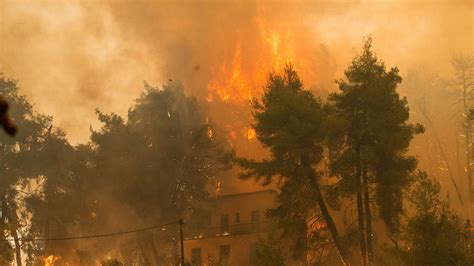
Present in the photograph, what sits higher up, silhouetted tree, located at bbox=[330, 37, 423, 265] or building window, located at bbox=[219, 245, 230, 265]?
silhouetted tree, located at bbox=[330, 37, 423, 265]

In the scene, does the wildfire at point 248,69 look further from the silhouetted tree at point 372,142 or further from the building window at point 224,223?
the silhouetted tree at point 372,142

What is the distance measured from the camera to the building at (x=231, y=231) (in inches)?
2042

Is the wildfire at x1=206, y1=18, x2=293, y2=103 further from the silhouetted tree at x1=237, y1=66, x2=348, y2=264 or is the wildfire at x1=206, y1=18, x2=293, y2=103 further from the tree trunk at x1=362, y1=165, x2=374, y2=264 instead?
the tree trunk at x1=362, y1=165, x2=374, y2=264

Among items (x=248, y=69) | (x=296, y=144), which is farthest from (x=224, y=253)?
(x=248, y=69)

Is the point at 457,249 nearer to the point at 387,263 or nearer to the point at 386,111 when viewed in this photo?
the point at 387,263

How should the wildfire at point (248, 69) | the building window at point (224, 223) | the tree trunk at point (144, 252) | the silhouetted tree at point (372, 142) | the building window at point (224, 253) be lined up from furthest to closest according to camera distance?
the wildfire at point (248, 69)
the building window at point (224, 223)
the tree trunk at point (144, 252)
the building window at point (224, 253)
the silhouetted tree at point (372, 142)

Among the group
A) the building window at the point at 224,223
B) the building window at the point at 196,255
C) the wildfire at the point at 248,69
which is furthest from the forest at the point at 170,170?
the wildfire at the point at 248,69

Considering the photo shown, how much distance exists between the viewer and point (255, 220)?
53.8 m

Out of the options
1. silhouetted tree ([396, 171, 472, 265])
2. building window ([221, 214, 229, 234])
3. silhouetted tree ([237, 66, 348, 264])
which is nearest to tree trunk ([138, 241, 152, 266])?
building window ([221, 214, 229, 234])

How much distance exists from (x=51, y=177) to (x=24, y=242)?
21.9 ft

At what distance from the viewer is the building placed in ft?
170

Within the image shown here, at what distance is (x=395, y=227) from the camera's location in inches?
1287

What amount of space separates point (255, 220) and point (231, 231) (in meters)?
2.77

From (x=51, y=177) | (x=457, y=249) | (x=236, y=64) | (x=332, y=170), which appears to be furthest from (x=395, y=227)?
(x=236, y=64)
